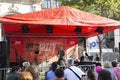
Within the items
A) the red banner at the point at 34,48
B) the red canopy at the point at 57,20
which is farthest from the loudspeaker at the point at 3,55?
the red banner at the point at 34,48

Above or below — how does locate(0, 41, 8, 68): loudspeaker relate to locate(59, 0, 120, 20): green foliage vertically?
below

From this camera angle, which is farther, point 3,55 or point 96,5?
point 96,5

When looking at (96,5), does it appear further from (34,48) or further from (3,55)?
(3,55)

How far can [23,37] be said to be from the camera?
18.6m

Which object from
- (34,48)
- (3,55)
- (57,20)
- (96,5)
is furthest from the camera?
(96,5)

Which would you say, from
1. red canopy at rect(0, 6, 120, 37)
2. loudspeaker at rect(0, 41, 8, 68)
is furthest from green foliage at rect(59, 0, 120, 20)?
loudspeaker at rect(0, 41, 8, 68)

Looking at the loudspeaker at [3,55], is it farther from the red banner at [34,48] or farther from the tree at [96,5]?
the tree at [96,5]

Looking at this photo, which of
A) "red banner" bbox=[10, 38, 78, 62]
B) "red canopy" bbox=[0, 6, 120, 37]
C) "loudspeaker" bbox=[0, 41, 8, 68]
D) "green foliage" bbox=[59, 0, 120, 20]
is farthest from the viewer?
"green foliage" bbox=[59, 0, 120, 20]

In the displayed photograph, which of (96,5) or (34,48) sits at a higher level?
(96,5)

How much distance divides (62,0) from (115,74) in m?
21.3

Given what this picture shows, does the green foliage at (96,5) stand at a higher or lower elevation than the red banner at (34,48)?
higher

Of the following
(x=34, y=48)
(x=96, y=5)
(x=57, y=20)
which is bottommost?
(x=34, y=48)

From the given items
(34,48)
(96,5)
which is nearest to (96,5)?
(96,5)

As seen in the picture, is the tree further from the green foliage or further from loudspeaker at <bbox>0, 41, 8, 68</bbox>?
loudspeaker at <bbox>0, 41, 8, 68</bbox>
